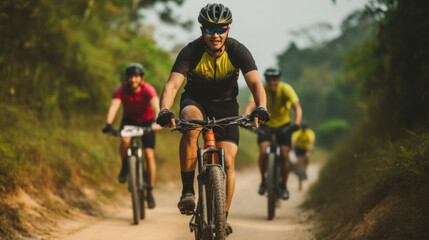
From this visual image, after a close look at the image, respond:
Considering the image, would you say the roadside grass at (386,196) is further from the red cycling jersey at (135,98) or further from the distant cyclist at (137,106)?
the red cycling jersey at (135,98)

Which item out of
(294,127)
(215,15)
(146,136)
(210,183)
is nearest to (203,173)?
(210,183)

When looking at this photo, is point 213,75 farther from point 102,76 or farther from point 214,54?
point 102,76

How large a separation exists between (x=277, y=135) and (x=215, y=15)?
169 inches

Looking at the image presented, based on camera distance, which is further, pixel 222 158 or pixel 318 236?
pixel 318 236

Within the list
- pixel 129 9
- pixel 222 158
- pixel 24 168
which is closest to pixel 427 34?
pixel 222 158

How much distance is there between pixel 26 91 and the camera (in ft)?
30.3

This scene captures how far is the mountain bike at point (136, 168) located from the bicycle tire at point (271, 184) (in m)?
2.05

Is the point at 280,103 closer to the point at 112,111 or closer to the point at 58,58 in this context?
the point at 112,111

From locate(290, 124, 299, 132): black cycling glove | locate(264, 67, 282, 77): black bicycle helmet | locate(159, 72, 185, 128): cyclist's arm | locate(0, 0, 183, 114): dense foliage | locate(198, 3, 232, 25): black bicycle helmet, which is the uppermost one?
locate(0, 0, 183, 114): dense foliage

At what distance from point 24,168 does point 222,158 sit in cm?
367

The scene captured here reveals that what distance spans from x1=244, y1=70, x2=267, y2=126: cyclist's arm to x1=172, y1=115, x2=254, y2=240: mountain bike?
42 centimetres

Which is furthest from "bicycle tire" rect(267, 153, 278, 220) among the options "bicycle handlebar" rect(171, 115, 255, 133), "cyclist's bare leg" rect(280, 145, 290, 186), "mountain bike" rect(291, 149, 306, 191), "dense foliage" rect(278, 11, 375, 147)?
"dense foliage" rect(278, 11, 375, 147)

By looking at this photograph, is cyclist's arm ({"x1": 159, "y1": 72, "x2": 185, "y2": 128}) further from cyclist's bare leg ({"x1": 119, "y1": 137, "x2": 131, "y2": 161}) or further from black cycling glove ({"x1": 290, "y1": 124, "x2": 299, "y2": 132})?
black cycling glove ({"x1": 290, "y1": 124, "x2": 299, "y2": 132})

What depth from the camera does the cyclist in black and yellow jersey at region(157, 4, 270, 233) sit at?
183 inches
